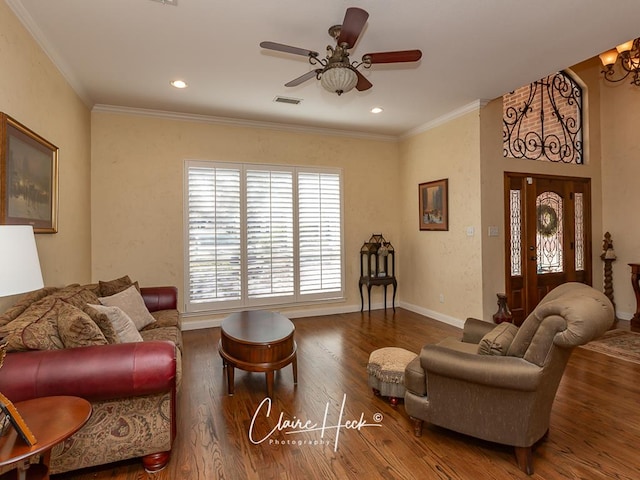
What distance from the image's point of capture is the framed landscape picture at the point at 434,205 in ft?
16.8

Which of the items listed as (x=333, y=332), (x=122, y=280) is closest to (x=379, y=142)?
(x=333, y=332)

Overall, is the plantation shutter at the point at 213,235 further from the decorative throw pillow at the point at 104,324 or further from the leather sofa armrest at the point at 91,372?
the leather sofa armrest at the point at 91,372

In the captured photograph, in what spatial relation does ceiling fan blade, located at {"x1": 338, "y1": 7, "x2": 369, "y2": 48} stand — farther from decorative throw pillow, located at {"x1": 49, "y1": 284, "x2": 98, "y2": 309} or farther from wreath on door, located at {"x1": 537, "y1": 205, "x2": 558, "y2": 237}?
wreath on door, located at {"x1": 537, "y1": 205, "x2": 558, "y2": 237}

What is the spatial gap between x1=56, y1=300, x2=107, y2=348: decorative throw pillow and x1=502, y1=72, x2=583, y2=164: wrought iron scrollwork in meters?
5.00

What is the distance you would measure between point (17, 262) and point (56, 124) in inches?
96.6

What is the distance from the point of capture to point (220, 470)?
202 cm

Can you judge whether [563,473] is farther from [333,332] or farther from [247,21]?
[247,21]

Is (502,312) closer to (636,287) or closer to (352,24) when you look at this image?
(636,287)

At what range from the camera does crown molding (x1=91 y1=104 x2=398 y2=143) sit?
4.57m

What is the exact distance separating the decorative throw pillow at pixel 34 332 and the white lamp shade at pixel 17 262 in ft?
1.39

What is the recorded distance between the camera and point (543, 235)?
5059 millimetres

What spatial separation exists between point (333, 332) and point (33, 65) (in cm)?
409

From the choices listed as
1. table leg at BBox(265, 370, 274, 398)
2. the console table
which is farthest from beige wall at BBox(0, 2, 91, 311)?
the console table

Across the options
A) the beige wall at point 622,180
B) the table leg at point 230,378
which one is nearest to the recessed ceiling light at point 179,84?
the table leg at point 230,378
